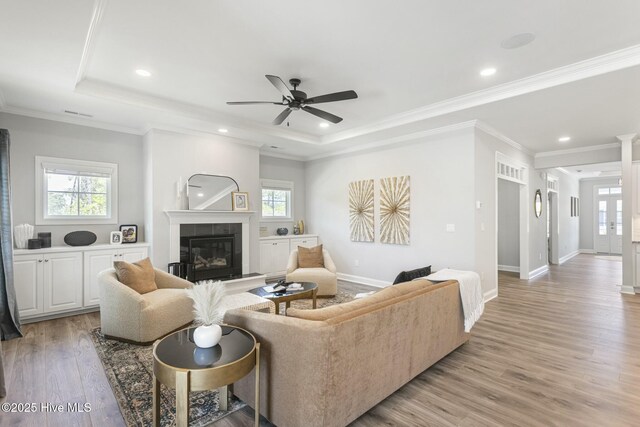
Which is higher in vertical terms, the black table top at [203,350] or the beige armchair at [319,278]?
the black table top at [203,350]

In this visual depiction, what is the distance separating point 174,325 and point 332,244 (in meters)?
3.92

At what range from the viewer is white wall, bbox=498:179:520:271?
7.81m

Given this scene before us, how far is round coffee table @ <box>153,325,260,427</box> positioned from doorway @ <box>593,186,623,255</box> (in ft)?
42.4

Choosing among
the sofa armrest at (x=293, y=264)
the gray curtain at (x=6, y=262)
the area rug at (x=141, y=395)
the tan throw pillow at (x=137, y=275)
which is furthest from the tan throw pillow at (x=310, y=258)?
the gray curtain at (x=6, y=262)

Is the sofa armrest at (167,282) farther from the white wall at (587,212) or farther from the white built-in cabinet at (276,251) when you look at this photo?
the white wall at (587,212)

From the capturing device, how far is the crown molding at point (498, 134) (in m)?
4.81

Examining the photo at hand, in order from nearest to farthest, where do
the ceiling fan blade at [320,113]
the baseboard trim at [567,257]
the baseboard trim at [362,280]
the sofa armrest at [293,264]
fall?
the ceiling fan blade at [320,113] < the sofa armrest at [293,264] < the baseboard trim at [362,280] < the baseboard trim at [567,257]

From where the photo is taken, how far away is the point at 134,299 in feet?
10.7

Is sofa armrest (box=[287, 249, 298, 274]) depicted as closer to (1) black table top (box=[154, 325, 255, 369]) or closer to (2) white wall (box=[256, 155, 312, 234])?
(2) white wall (box=[256, 155, 312, 234])

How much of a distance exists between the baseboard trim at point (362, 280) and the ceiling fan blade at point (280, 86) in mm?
3872

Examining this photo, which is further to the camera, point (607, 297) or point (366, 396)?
point (607, 297)

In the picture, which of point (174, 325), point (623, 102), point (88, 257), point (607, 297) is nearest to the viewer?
point (174, 325)

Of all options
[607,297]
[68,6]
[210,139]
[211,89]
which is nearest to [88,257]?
[210,139]

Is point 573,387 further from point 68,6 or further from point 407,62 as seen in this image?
point 68,6
